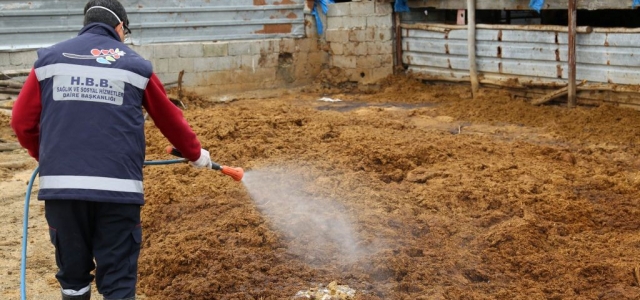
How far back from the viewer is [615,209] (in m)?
6.39

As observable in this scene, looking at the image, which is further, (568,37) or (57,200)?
(568,37)

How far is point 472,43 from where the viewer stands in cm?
1237

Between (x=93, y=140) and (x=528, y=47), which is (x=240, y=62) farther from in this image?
(x=93, y=140)

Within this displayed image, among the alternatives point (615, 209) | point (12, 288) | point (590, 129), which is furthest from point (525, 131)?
point (12, 288)

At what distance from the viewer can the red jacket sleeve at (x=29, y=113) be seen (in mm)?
3824

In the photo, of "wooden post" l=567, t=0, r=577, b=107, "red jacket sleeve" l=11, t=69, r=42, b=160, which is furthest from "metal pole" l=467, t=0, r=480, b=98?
"red jacket sleeve" l=11, t=69, r=42, b=160

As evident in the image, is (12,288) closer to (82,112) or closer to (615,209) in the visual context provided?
(82,112)

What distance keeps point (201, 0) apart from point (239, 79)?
1.53m

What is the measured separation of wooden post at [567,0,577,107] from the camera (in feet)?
34.8

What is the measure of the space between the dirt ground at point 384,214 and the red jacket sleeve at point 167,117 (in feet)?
3.77

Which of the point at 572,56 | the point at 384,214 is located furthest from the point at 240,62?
the point at 384,214

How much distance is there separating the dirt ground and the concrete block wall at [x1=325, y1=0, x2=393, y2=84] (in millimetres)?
4195

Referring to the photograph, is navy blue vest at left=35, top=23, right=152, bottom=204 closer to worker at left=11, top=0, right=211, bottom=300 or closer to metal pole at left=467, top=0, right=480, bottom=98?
worker at left=11, top=0, right=211, bottom=300

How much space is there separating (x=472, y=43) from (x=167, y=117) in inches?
357
